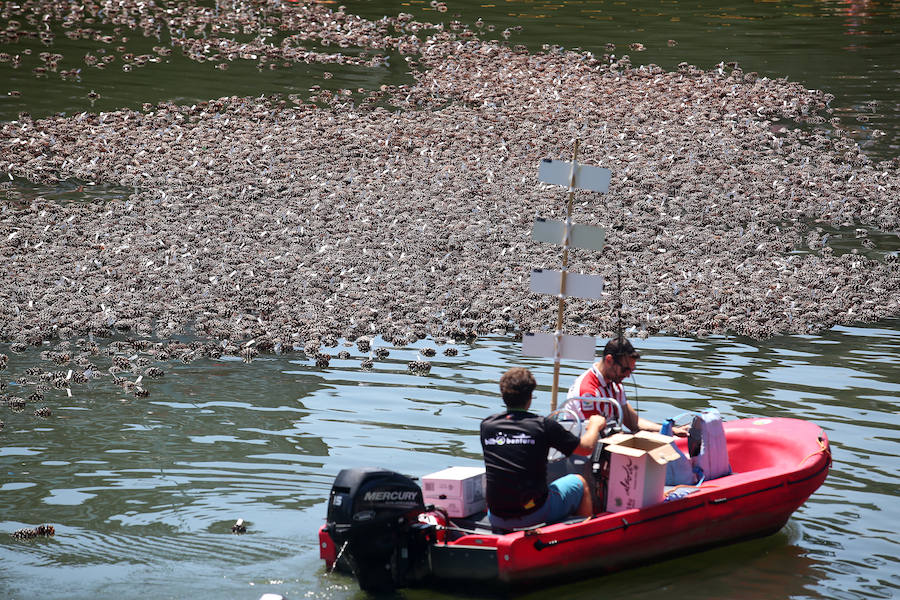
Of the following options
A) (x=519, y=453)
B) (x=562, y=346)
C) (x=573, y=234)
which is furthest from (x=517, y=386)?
(x=573, y=234)

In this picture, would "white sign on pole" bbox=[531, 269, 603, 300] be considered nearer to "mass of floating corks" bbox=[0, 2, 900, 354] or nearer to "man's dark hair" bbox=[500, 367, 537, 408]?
"mass of floating corks" bbox=[0, 2, 900, 354]

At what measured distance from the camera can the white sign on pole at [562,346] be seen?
10.1 meters

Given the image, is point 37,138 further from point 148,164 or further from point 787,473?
point 787,473

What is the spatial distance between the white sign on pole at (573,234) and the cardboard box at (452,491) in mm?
2324

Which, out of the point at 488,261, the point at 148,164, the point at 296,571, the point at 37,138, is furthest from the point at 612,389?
the point at 37,138

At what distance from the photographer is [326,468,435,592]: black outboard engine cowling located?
831 centimetres

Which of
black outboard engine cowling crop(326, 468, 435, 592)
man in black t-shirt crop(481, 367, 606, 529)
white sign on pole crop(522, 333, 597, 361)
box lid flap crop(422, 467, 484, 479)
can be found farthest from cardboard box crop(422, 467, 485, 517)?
white sign on pole crop(522, 333, 597, 361)

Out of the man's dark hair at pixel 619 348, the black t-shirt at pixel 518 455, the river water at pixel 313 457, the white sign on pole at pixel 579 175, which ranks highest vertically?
the white sign on pole at pixel 579 175

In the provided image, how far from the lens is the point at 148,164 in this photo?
22.1 metres

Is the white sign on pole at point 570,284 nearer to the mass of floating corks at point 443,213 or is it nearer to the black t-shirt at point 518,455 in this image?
the mass of floating corks at point 443,213

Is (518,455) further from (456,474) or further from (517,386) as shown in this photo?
(456,474)

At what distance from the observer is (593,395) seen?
973 centimetres

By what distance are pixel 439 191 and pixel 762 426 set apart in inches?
407

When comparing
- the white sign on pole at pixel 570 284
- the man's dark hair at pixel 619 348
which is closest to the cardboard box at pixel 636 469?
the man's dark hair at pixel 619 348
